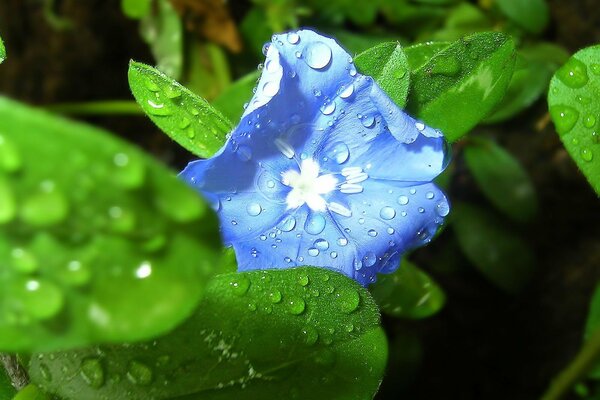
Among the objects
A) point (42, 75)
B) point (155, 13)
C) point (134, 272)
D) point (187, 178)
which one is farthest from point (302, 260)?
point (42, 75)

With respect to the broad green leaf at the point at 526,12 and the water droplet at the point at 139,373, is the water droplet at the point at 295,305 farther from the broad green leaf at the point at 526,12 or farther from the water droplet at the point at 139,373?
the broad green leaf at the point at 526,12

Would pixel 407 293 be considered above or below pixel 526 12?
below

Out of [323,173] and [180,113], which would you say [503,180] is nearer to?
[323,173]

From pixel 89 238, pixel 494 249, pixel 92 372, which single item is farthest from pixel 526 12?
pixel 89 238

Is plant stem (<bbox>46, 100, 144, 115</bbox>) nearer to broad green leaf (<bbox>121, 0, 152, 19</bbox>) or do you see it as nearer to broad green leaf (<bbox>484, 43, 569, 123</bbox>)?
broad green leaf (<bbox>121, 0, 152, 19</bbox>)

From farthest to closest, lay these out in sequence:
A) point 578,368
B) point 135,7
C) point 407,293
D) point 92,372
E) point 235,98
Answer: point 135,7 → point 578,368 → point 235,98 → point 407,293 → point 92,372

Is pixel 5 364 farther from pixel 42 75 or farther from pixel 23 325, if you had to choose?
pixel 42 75

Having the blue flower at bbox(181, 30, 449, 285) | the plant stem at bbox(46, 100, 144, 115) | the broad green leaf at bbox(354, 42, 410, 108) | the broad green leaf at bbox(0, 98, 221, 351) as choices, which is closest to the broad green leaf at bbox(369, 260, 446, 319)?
the blue flower at bbox(181, 30, 449, 285)

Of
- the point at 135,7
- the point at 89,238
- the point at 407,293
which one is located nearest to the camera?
the point at 89,238
